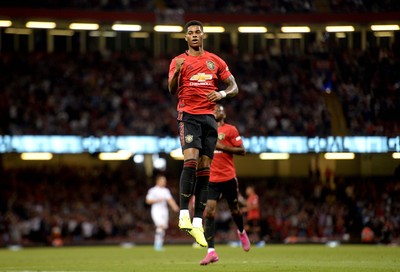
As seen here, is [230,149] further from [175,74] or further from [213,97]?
[175,74]

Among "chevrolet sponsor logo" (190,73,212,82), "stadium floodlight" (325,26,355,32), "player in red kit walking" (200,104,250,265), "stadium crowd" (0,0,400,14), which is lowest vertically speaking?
"player in red kit walking" (200,104,250,265)

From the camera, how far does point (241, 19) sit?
38.5 metres

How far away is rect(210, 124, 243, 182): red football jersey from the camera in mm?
15016

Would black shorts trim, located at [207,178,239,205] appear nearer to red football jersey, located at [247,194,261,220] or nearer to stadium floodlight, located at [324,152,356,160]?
red football jersey, located at [247,194,261,220]

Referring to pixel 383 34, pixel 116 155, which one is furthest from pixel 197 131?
pixel 383 34

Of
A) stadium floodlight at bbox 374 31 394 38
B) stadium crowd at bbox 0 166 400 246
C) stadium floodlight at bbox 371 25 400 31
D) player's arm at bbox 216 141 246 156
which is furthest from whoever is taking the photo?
stadium floodlight at bbox 374 31 394 38

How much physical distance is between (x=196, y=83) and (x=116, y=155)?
89.5ft

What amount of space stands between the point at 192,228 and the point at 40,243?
2302 cm

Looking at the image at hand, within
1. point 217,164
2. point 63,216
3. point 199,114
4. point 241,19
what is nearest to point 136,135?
point 63,216

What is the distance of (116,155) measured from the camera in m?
38.0

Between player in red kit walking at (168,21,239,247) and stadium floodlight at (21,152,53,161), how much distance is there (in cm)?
2481

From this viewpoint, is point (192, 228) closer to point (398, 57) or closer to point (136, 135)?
point (136, 135)

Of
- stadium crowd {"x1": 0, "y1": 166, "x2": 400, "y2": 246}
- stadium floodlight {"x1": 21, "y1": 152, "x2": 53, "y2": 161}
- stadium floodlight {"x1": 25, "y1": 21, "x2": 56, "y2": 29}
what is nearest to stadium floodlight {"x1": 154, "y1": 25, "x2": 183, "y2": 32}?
stadium floodlight {"x1": 25, "y1": 21, "x2": 56, "y2": 29}

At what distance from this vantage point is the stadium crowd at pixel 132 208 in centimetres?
3344
